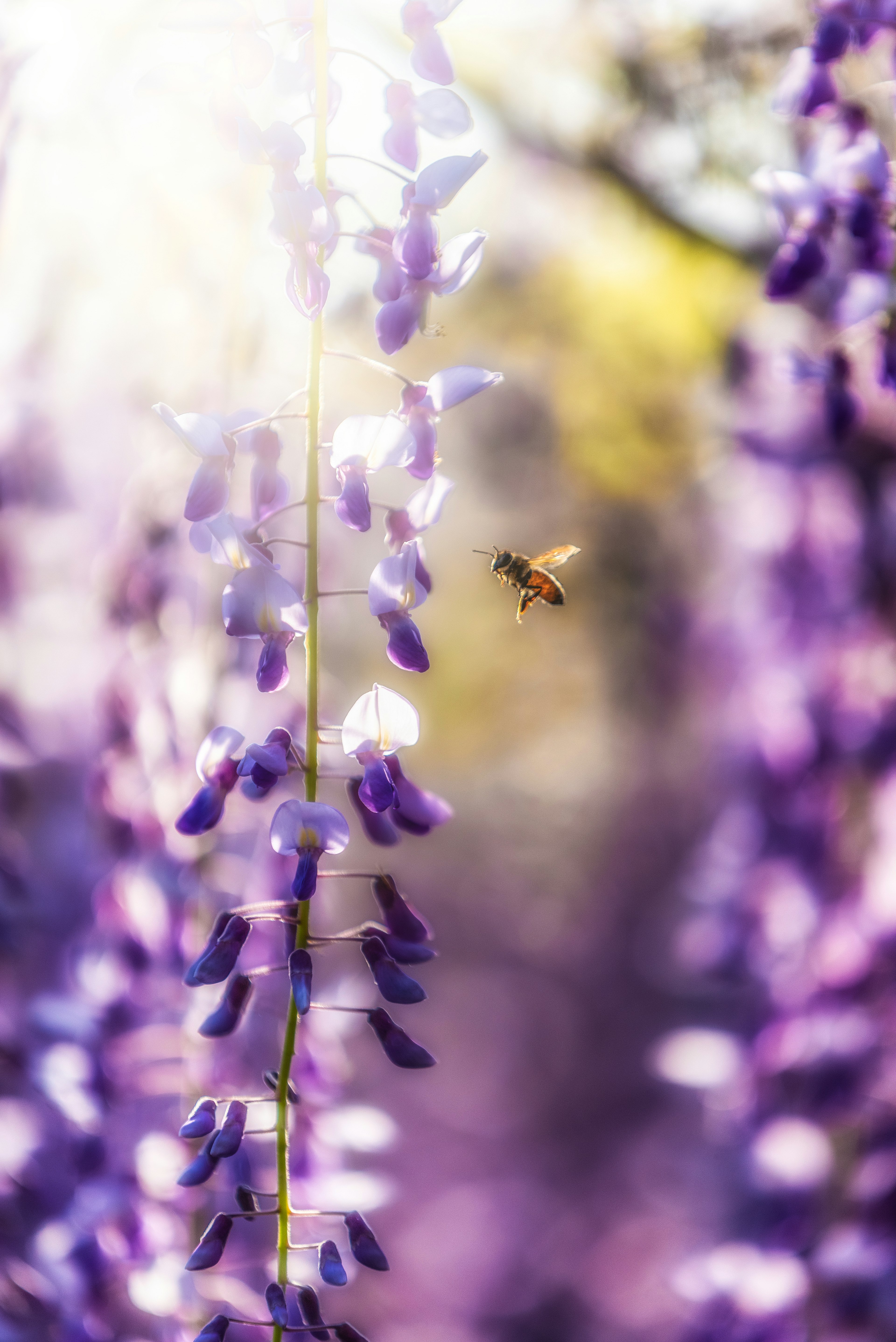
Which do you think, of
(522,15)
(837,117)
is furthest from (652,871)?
(837,117)

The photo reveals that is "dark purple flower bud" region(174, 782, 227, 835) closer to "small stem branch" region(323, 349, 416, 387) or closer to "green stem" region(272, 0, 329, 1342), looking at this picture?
"green stem" region(272, 0, 329, 1342)

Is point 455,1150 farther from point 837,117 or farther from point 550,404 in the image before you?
point 837,117

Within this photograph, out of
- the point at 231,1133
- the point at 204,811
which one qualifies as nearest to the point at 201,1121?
the point at 231,1133

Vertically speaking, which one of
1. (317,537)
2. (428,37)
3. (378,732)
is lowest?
(378,732)

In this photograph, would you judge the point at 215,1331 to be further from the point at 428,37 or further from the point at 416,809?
the point at 428,37

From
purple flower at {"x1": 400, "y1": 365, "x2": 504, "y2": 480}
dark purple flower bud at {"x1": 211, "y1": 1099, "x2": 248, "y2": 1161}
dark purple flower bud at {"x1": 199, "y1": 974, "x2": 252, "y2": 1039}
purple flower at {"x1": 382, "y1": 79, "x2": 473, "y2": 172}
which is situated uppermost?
purple flower at {"x1": 382, "y1": 79, "x2": 473, "y2": 172}

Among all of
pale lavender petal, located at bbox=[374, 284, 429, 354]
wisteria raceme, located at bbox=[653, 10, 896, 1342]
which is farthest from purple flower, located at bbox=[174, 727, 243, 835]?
wisteria raceme, located at bbox=[653, 10, 896, 1342]

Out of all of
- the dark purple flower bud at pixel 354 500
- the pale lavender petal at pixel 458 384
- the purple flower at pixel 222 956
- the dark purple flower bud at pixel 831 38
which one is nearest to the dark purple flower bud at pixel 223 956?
the purple flower at pixel 222 956
